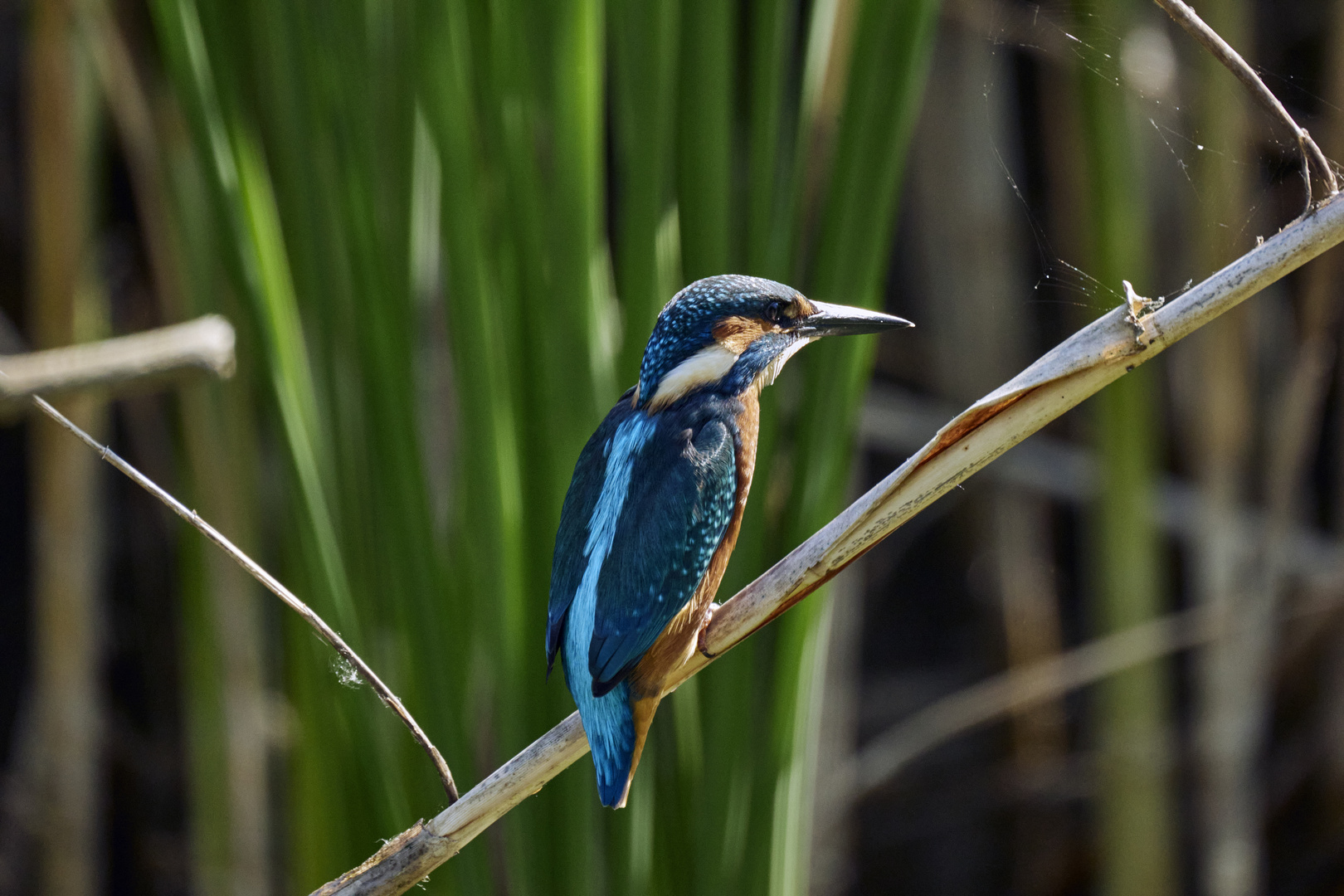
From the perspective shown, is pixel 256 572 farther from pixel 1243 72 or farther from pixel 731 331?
pixel 1243 72

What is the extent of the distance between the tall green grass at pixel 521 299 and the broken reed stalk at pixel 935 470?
0.62ft

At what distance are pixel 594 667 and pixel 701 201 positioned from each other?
349mm

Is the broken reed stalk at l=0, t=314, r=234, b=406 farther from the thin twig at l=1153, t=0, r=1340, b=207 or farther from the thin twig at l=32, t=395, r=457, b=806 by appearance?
the thin twig at l=1153, t=0, r=1340, b=207

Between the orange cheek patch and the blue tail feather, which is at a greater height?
the orange cheek patch

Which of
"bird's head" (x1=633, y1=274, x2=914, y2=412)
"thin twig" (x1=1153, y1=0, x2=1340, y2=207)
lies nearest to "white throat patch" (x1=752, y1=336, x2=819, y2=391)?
"bird's head" (x1=633, y1=274, x2=914, y2=412)

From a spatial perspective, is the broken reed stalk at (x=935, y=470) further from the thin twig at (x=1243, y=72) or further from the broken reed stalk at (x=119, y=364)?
the broken reed stalk at (x=119, y=364)

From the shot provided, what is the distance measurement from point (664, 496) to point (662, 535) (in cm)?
3

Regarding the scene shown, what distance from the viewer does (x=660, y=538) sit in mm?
854

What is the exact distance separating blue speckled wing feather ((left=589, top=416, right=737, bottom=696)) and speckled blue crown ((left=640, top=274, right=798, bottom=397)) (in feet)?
0.22

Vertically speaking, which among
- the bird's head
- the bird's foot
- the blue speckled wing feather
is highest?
the bird's head

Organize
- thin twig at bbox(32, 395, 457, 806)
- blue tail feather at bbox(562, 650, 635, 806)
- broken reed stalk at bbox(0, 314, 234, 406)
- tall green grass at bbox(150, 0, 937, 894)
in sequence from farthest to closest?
tall green grass at bbox(150, 0, 937, 894) < blue tail feather at bbox(562, 650, 635, 806) < thin twig at bbox(32, 395, 457, 806) < broken reed stalk at bbox(0, 314, 234, 406)

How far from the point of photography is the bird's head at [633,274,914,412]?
2.65ft

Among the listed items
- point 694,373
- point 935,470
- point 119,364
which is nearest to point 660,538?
point 694,373

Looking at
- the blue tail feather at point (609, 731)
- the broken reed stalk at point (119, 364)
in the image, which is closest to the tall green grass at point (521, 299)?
the blue tail feather at point (609, 731)
